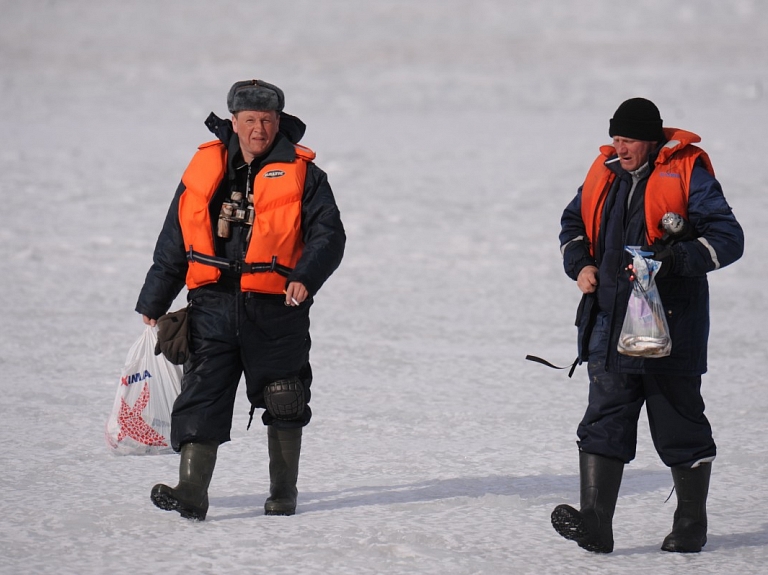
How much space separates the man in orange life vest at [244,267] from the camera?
13.0 ft

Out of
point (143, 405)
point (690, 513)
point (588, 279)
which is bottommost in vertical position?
point (690, 513)

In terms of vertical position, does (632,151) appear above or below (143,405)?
above

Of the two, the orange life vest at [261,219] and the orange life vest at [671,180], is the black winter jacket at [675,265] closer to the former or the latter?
the orange life vest at [671,180]

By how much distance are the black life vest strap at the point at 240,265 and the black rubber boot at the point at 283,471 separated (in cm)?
57

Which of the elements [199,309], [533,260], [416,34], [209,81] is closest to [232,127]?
[199,309]

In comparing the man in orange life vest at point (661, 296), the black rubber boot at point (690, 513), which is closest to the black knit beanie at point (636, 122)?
the man in orange life vest at point (661, 296)

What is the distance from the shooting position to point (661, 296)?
382 centimetres

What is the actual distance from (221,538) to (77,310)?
13.3 ft

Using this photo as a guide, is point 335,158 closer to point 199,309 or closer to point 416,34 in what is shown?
point 199,309

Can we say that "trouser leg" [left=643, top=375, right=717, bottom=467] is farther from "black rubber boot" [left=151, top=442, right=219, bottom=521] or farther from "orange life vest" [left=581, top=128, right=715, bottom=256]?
"black rubber boot" [left=151, top=442, right=219, bottom=521]

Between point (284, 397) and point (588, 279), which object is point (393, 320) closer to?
point (284, 397)

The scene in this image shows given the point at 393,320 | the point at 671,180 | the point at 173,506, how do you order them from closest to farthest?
the point at 671,180 → the point at 173,506 → the point at 393,320

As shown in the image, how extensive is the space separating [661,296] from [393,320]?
375 cm

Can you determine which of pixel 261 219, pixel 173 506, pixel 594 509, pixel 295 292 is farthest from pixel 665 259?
pixel 173 506
